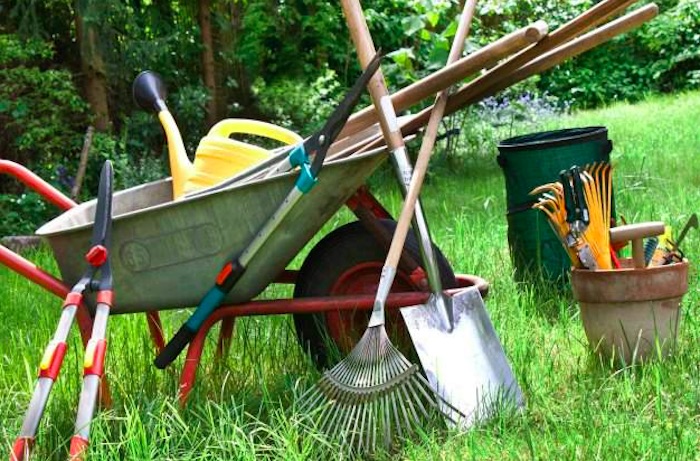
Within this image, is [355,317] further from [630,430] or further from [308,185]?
[630,430]

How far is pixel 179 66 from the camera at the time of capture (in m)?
8.34

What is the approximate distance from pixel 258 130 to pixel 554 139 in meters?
1.15

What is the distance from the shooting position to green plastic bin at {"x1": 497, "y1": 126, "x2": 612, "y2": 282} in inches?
136

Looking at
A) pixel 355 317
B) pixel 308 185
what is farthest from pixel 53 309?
pixel 308 185

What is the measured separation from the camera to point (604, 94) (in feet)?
44.1

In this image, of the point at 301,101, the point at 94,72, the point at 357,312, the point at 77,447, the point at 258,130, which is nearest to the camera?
the point at 77,447

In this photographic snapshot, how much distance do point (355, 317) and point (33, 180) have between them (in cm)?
95

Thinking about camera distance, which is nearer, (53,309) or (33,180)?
(33,180)

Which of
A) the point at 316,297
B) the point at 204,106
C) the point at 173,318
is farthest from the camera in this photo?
the point at 204,106

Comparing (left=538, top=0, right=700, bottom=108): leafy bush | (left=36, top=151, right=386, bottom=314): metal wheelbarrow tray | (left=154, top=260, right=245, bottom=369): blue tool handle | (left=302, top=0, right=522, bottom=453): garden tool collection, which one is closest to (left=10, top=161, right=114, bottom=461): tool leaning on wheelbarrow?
(left=36, top=151, right=386, bottom=314): metal wheelbarrow tray

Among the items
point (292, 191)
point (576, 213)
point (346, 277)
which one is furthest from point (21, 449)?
point (576, 213)

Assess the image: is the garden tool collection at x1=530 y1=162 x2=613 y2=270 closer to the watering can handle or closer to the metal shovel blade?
the metal shovel blade

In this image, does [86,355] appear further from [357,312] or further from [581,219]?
[581,219]

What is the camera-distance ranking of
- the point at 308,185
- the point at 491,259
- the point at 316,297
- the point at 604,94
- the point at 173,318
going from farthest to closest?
1. the point at 604,94
2. the point at 491,259
3. the point at 173,318
4. the point at 316,297
5. the point at 308,185
